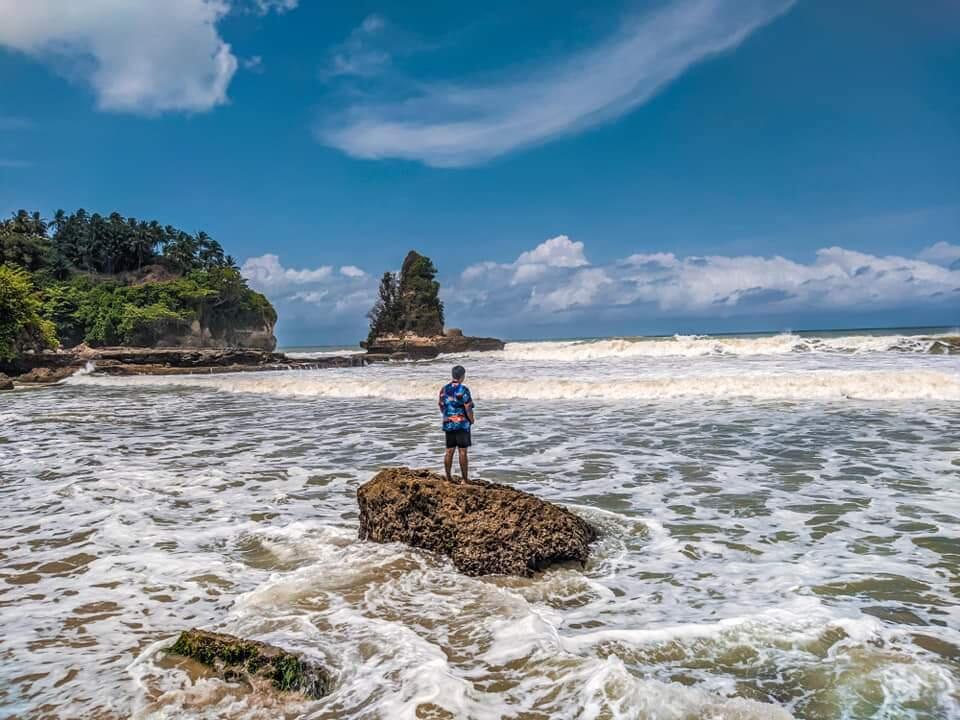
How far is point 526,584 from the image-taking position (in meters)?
5.16

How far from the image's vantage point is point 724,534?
21.2 ft

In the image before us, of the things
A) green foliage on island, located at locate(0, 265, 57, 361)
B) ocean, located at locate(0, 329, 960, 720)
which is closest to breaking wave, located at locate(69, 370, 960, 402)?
ocean, located at locate(0, 329, 960, 720)

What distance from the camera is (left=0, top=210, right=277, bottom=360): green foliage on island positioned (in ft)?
228

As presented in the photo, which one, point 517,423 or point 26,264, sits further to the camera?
point 26,264

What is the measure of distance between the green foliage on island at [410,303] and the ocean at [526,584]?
58.4 m

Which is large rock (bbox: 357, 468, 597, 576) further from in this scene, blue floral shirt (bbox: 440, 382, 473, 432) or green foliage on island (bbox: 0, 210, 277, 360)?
green foliage on island (bbox: 0, 210, 277, 360)

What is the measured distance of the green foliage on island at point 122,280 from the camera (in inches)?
2734

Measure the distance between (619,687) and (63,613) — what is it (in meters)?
4.17

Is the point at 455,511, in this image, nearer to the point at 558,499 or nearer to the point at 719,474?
the point at 558,499

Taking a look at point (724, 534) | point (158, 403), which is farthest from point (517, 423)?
point (158, 403)

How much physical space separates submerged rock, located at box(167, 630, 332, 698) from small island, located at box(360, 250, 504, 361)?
6265 cm

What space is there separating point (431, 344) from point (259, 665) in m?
64.5

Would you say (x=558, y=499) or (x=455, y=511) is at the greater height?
(x=455, y=511)

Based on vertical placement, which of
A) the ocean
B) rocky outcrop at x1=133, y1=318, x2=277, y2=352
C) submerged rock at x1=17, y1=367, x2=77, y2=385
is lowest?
the ocean
